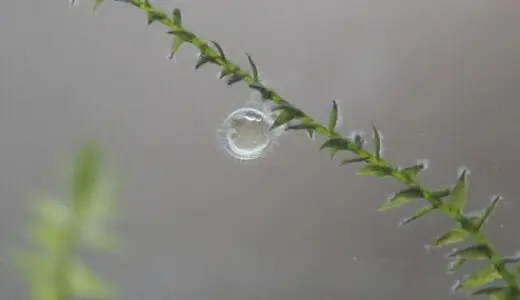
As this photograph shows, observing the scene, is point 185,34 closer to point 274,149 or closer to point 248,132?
point 248,132

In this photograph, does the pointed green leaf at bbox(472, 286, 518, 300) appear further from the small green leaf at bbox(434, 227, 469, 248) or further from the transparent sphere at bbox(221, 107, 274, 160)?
the transparent sphere at bbox(221, 107, 274, 160)

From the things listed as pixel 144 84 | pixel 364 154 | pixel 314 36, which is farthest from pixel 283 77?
pixel 364 154

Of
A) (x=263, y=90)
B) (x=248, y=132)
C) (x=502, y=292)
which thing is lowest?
(x=502, y=292)

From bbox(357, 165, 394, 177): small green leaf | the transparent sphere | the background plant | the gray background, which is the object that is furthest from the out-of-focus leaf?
the gray background

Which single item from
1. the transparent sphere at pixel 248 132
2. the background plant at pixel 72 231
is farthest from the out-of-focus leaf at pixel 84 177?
the transparent sphere at pixel 248 132

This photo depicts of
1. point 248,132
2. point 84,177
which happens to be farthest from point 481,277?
point 248,132

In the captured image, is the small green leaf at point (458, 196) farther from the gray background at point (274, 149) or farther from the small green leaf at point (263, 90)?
the gray background at point (274, 149)
